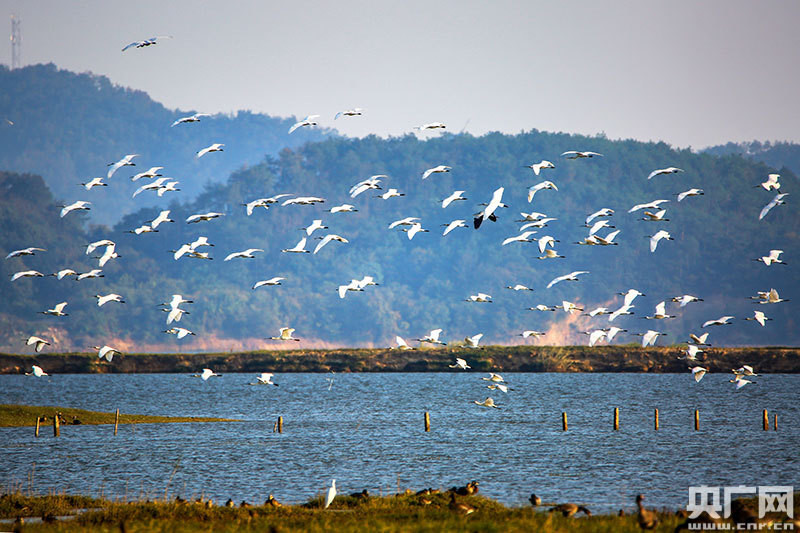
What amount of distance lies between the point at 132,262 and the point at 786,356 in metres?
110

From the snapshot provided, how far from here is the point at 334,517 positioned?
1155 inches

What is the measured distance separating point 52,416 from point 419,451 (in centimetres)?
2429

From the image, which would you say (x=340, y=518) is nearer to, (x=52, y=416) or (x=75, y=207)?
(x=75, y=207)

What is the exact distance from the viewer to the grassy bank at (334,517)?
2591 centimetres

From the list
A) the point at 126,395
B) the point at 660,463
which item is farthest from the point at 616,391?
the point at 660,463

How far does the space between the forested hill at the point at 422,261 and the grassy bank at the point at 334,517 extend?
139318 mm

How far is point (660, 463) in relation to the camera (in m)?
48.3

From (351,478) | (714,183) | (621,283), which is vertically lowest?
(351,478)

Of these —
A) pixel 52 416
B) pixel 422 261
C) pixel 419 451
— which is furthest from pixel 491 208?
pixel 422 261

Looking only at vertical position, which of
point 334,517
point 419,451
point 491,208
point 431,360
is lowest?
point 419,451

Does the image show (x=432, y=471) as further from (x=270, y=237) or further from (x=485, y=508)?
(x=270, y=237)

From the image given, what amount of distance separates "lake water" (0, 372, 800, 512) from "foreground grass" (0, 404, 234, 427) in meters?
1.95

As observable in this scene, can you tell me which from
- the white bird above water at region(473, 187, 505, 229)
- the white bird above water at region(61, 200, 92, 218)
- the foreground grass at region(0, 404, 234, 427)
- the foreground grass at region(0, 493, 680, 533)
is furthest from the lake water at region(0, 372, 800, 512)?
the white bird above water at region(61, 200, 92, 218)

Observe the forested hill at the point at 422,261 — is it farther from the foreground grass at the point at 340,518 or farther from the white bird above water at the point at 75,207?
the foreground grass at the point at 340,518
